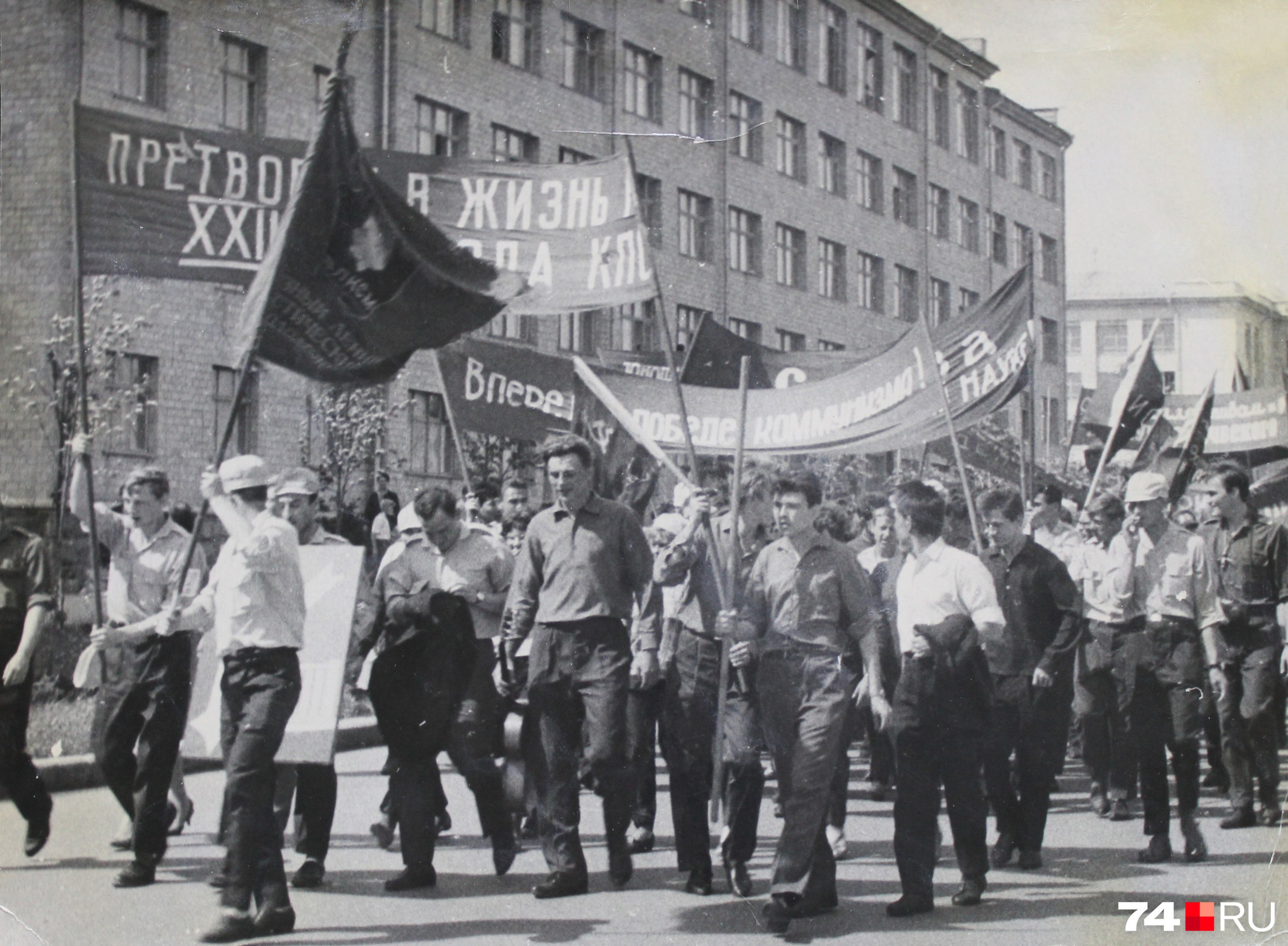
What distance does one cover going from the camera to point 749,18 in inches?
609

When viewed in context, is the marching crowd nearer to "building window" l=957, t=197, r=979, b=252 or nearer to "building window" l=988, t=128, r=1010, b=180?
"building window" l=988, t=128, r=1010, b=180

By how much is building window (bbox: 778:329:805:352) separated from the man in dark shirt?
28.2 meters

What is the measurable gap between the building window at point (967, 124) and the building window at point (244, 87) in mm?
13035

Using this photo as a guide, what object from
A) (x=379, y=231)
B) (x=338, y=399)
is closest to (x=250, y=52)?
(x=338, y=399)

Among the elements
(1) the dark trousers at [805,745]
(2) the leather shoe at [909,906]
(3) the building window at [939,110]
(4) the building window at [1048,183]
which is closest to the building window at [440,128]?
(3) the building window at [939,110]

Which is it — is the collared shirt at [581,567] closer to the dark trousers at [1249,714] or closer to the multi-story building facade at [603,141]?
the multi-story building facade at [603,141]

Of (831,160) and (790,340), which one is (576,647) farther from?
(790,340)

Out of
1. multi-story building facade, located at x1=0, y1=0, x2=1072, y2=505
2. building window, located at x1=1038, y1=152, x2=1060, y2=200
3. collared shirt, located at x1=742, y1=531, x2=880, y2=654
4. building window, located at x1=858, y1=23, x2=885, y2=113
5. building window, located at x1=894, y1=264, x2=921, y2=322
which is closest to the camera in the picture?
collared shirt, located at x1=742, y1=531, x2=880, y2=654

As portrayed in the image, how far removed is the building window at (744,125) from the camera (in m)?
29.9

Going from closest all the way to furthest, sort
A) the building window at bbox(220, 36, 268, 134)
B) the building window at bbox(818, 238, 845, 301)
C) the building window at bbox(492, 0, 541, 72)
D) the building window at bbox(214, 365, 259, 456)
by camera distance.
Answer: the building window at bbox(220, 36, 268, 134) → the building window at bbox(492, 0, 541, 72) → the building window at bbox(214, 365, 259, 456) → the building window at bbox(818, 238, 845, 301)

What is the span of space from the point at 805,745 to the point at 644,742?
1.87 metres

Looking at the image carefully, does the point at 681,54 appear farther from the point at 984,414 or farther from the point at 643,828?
the point at 643,828

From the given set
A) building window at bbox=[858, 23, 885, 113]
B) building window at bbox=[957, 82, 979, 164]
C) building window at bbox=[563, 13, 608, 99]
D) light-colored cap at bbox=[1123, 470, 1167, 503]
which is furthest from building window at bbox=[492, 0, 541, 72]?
light-colored cap at bbox=[1123, 470, 1167, 503]

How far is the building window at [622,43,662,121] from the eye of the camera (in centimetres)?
3034
